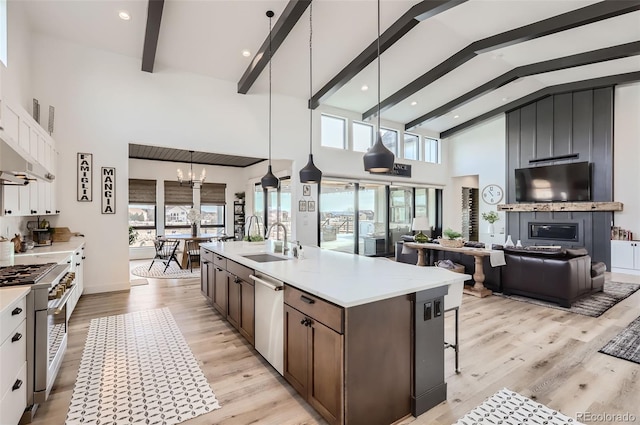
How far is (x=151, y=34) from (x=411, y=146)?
7.57 meters

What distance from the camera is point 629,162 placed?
691 cm

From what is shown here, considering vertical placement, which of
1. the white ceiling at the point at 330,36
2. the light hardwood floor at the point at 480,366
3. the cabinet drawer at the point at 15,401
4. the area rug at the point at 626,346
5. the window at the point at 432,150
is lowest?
the light hardwood floor at the point at 480,366

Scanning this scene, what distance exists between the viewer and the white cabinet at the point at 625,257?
21.9 ft

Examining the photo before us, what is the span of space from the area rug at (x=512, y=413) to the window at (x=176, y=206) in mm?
8738

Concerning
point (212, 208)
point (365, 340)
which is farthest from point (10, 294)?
point (212, 208)

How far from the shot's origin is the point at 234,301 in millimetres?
3441

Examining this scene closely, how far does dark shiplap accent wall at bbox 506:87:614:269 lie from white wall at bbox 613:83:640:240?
143mm

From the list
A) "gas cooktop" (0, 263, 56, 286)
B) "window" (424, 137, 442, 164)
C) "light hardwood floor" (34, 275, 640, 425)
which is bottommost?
"light hardwood floor" (34, 275, 640, 425)

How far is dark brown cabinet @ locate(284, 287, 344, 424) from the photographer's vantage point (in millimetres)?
1806

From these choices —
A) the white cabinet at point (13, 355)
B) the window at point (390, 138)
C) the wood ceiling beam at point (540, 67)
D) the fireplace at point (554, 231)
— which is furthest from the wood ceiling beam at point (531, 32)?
the white cabinet at point (13, 355)

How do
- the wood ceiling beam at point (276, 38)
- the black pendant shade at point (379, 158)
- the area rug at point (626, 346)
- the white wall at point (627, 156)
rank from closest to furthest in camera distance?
1. the black pendant shade at point (379, 158)
2. the area rug at point (626, 346)
3. the wood ceiling beam at point (276, 38)
4. the white wall at point (627, 156)

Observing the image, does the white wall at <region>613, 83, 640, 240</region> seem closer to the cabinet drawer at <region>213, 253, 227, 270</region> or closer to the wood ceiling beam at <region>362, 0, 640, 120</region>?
the wood ceiling beam at <region>362, 0, 640, 120</region>

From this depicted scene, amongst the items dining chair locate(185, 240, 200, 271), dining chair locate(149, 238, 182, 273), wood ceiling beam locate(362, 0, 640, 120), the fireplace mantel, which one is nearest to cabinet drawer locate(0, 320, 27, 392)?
dining chair locate(185, 240, 200, 271)

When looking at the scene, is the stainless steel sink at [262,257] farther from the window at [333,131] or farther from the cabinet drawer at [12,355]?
the window at [333,131]
